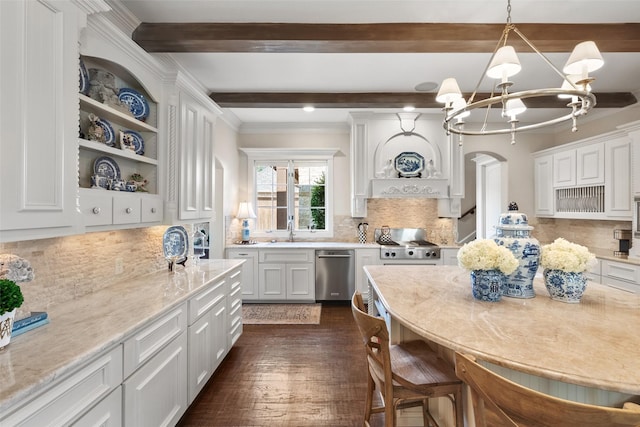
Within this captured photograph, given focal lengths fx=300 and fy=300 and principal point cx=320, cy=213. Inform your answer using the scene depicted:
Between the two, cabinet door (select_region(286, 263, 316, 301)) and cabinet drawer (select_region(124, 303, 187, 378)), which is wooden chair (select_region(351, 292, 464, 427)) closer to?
cabinet drawer (select_region(124, 303, 187, 378))

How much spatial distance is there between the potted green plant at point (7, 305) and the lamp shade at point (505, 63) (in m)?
2.39

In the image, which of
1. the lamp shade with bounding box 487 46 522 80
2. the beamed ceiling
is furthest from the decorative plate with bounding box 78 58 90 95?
the lamp shade with bounding box 487 46 522 80

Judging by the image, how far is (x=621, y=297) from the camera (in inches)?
68.7

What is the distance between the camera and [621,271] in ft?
10.5

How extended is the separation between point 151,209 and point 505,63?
2455mm

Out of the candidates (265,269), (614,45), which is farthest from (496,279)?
(265,269)

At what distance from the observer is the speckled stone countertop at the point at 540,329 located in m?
0.98

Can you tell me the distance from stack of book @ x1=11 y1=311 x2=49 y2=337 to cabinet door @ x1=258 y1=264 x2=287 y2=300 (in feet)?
9.86

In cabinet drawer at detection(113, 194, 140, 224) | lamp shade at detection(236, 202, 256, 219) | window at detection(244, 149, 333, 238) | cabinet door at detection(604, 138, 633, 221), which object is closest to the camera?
cabinet drawer at detection(113, 194, 140, 224)

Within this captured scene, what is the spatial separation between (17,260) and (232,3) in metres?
1.95

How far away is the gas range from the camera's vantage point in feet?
14.1

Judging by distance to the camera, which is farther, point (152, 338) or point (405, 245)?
point (405, 245)

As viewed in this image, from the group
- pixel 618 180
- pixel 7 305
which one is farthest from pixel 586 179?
pixel 7 305

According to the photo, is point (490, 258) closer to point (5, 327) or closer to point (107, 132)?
point (5, 327)
